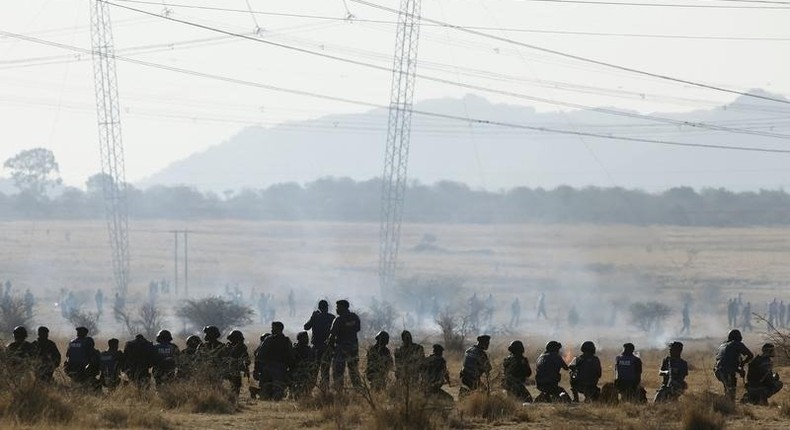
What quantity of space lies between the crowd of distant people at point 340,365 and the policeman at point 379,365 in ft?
0.07

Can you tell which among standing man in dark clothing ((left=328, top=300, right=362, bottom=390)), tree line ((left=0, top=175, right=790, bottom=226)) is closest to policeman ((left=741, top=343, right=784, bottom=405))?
standing man in dark clothing ((left=328, top=300, right=362, bottom=390))

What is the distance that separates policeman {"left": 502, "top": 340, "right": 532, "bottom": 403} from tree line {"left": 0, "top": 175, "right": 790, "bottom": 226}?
385 feet

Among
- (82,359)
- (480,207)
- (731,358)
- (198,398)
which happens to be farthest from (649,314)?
(480,207)

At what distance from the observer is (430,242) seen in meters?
149

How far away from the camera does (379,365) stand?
77.1 feet

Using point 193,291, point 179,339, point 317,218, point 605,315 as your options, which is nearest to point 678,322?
point 605,315

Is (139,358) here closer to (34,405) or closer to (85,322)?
(34,405)

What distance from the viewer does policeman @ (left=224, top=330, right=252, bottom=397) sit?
25.1m

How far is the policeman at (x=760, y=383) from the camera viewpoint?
24.8 m

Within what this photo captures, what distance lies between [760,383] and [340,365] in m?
6.52

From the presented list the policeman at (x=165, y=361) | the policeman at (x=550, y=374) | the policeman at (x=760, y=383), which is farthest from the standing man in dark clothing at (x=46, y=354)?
the policeman at (x=760, y=383)

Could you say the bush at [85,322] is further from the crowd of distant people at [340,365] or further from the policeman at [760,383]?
the policeman at [760,383]

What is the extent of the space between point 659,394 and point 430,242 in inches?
4909

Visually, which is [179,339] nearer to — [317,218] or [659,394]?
[659,394]
